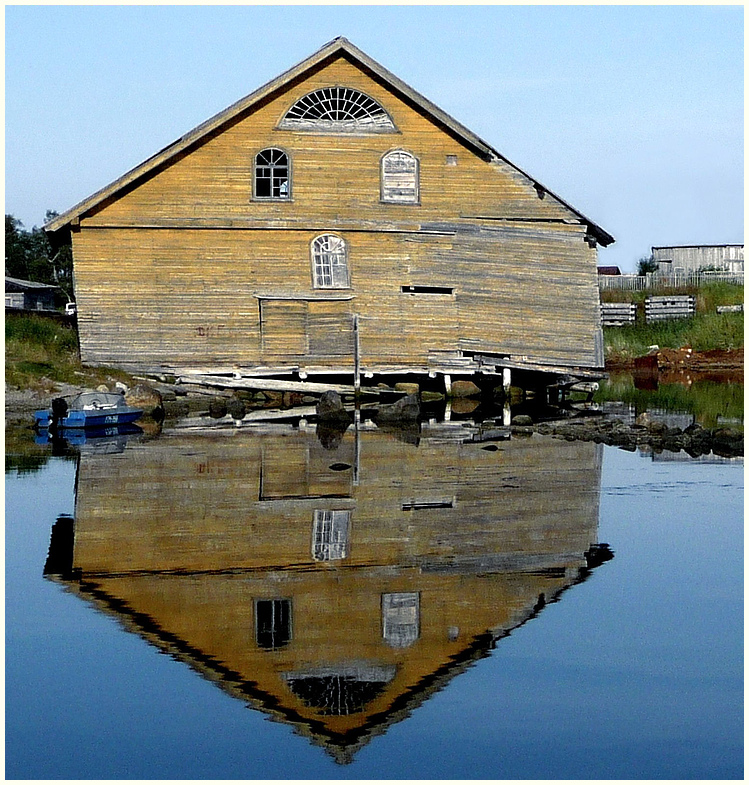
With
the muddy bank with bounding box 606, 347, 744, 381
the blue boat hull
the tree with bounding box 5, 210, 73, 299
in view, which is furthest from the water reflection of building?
the tree with bounding box 5, 210, 73, 299

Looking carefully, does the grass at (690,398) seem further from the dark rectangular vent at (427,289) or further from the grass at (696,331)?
the grass at (696,331)

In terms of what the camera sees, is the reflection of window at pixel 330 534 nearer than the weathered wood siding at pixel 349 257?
Yes

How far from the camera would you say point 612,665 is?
10.9 metres

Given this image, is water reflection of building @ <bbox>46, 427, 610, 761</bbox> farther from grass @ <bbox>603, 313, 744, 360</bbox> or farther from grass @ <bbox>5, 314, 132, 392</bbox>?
grass @ <bbox>603, 313, 744, 360</bbox>

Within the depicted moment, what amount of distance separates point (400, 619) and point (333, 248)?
24.6 m

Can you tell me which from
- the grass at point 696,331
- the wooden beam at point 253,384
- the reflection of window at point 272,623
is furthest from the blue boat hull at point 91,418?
the grass at point 696,331

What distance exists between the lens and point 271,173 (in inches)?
1401

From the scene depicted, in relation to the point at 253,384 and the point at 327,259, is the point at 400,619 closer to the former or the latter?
the point at 253,384

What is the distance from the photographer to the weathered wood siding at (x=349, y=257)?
1383 inches

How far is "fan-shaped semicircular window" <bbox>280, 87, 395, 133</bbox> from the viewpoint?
1388 inches

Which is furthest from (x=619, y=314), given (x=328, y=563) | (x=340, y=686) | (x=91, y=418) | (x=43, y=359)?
(x=340, y=686)

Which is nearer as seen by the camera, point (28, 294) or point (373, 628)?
point (373, 628)

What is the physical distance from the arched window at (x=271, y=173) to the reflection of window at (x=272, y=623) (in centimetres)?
2403

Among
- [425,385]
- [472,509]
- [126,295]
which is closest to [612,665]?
[472,509]
